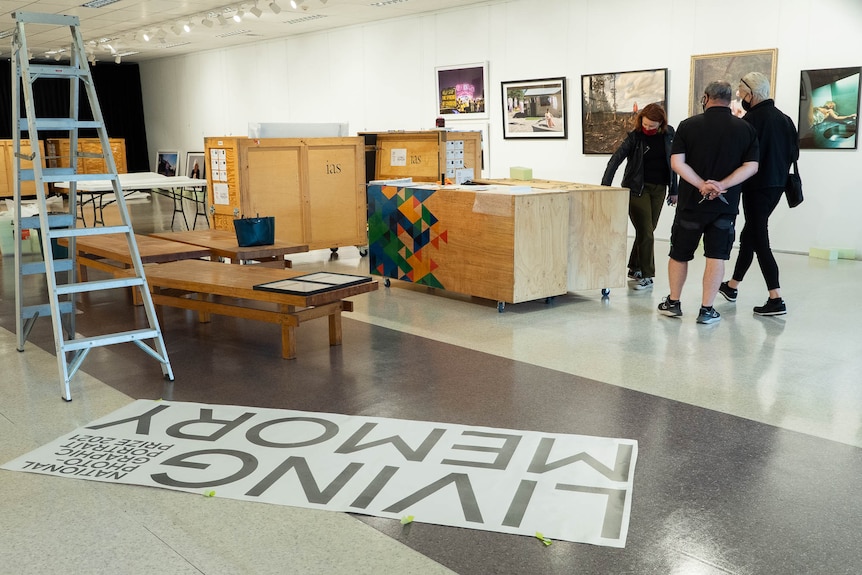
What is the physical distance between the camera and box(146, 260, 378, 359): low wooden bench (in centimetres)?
462

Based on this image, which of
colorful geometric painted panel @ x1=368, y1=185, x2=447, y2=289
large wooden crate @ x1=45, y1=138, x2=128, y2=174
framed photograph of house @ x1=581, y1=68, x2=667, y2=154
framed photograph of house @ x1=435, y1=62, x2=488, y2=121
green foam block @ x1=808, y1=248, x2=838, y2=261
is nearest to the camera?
colorful geometric painted panel @ x1=368, y1=185, x2=447, y2=289

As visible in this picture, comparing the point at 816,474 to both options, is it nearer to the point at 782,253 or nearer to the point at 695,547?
the point at 695,547

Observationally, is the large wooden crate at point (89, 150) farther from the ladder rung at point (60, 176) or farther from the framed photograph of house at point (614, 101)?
the ladder rung at point (60, 176)

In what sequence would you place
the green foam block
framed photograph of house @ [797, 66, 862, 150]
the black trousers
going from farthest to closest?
the green foam block
framed photograph of house @ [797, 66, 862, 150]
the black trousers

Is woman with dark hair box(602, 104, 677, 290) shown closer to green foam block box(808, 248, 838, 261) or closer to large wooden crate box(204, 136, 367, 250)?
green foam block box(808, 248, 838, 261)

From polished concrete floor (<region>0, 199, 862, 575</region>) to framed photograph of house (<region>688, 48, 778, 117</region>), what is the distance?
9.05ft

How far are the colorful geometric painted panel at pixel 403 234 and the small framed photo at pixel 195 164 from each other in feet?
39.7

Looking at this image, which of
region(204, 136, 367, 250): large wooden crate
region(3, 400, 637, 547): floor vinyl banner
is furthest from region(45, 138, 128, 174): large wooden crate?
region(3, 400, 637, 547): floor vinyl banner

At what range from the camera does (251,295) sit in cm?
468

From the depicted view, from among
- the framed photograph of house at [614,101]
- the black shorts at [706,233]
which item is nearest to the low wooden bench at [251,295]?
the black shorts at [706,233]

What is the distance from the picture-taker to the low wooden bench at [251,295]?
4621 millimetres

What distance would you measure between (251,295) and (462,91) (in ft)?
26.2

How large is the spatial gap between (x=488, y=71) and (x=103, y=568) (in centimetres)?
1009

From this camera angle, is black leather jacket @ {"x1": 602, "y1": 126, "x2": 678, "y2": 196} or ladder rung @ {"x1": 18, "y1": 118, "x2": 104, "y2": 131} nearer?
ladder rung @ {"x1": 18, "y1": 118, "x2": 104, "y2": 131}
